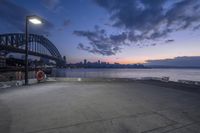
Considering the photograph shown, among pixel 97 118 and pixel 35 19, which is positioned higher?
pixel 35 19

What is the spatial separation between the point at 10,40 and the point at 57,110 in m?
98.4

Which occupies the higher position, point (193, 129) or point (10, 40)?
point (10, 40)

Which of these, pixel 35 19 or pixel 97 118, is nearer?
pixel 97 118

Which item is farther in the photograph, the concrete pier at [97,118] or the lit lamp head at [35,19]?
the lit lamp head at [35,19]

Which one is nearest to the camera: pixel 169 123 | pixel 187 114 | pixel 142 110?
pixel 169 123

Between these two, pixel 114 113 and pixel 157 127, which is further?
pixel 114 113

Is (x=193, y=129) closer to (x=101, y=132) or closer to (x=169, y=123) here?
(x=169, y=123)

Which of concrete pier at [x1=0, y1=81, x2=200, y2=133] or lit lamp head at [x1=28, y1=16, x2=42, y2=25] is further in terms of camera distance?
lit lamp head at [x1=28, y1=16, x2=42, y2=25]

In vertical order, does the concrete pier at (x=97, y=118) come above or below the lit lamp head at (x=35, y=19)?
below

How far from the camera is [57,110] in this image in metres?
5.87

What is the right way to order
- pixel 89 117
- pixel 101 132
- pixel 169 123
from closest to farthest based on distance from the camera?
pixel 101 132 → pixel 169 123 → pixel 89 117

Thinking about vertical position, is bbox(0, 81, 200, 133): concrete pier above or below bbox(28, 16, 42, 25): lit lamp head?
below

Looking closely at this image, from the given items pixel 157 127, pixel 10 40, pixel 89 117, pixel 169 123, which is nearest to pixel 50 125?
pixel 89 117

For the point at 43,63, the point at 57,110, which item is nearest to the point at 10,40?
the point at 43,63
